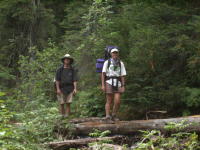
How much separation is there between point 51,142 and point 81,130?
5.26 feet

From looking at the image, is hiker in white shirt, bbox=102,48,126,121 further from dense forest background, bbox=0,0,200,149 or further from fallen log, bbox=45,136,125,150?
dense forest background, bbox=0,0,200,149

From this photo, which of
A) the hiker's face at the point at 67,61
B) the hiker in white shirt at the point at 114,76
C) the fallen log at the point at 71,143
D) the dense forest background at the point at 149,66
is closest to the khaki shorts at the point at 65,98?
the dense forest background at the point at 149,66

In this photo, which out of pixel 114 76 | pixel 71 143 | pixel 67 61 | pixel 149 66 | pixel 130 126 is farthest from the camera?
pixel 149 66

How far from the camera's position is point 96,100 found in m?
13.9

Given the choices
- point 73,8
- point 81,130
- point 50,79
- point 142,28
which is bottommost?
point 81,130

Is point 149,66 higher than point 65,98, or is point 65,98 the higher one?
point 149,66

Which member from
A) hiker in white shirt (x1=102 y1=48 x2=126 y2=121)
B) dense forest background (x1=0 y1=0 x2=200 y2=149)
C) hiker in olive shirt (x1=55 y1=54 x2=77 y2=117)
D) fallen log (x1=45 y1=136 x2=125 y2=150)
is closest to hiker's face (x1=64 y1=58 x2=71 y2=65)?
hiker in olive shirt (x1=55 y1=54 x2=77 y2=117)

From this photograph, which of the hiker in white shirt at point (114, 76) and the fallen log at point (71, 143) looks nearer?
the fallen log at point (71, 143)

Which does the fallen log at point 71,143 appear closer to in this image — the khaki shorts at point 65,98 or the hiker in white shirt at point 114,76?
the hiker in white shirt at point 114,76

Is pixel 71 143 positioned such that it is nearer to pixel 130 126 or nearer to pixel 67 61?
pixel 130 126

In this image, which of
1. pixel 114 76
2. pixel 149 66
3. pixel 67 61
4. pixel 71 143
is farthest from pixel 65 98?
pixel 71 143

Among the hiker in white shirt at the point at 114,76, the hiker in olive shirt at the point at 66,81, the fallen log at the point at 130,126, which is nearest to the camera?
the fallen log at the point at 130,126

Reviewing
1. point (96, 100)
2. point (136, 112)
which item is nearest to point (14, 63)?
point (96, 100)

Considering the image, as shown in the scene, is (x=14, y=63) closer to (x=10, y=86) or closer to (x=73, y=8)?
(x=10, y=86)
